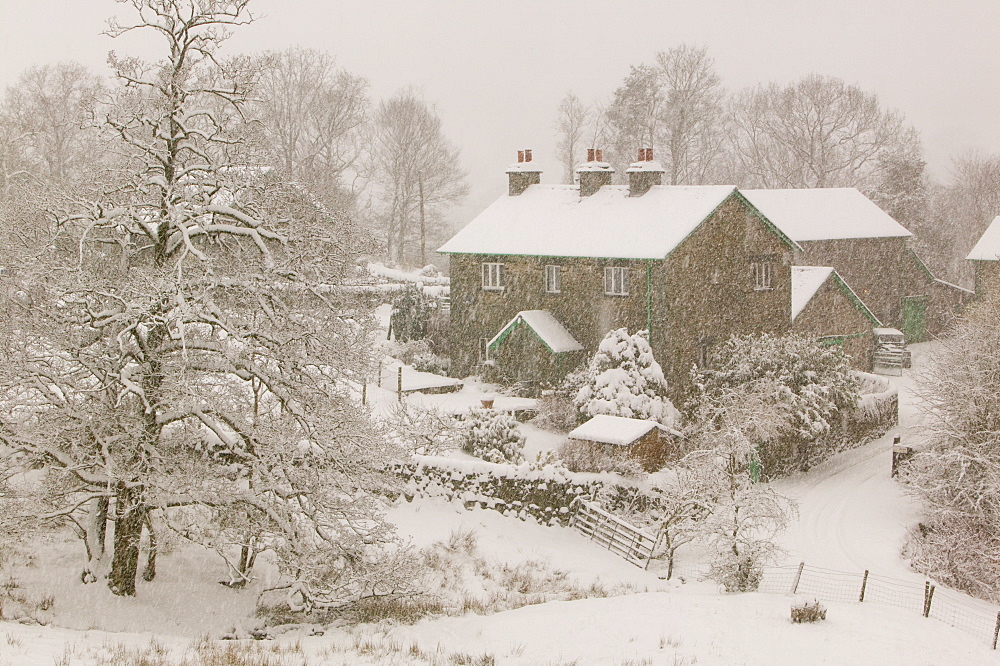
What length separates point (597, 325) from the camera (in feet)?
105

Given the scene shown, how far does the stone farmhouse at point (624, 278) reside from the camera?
30797 millimetres

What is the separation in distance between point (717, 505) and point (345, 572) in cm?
876

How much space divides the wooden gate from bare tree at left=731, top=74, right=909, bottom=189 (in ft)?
165

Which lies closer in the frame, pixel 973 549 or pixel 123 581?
pixel 123 581

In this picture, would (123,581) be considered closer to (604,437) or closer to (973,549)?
(604,437)

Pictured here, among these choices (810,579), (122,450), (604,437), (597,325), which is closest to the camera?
(122,450)

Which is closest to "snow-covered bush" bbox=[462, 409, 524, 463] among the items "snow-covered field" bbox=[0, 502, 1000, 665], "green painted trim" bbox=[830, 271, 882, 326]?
"snow-covered field" bbox=[0, 502, 1000, 665]

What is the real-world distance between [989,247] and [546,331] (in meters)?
28.3

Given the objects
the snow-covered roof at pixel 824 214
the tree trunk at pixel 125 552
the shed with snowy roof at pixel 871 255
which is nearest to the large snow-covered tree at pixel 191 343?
the tree trunk at pixel 125 552

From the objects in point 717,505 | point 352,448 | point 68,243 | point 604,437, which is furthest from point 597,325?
point 68,243

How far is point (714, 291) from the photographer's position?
31.9m

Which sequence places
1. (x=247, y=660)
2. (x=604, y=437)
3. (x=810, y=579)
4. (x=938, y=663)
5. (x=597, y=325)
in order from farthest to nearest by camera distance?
(x=597, y=325), (x=604, y=437), (x=810, y=579), (x=938, y=663), (x=247, y=660)

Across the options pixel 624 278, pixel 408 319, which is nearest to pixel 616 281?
pixel 624 278

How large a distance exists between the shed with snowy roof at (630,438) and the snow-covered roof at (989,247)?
28962 mm
